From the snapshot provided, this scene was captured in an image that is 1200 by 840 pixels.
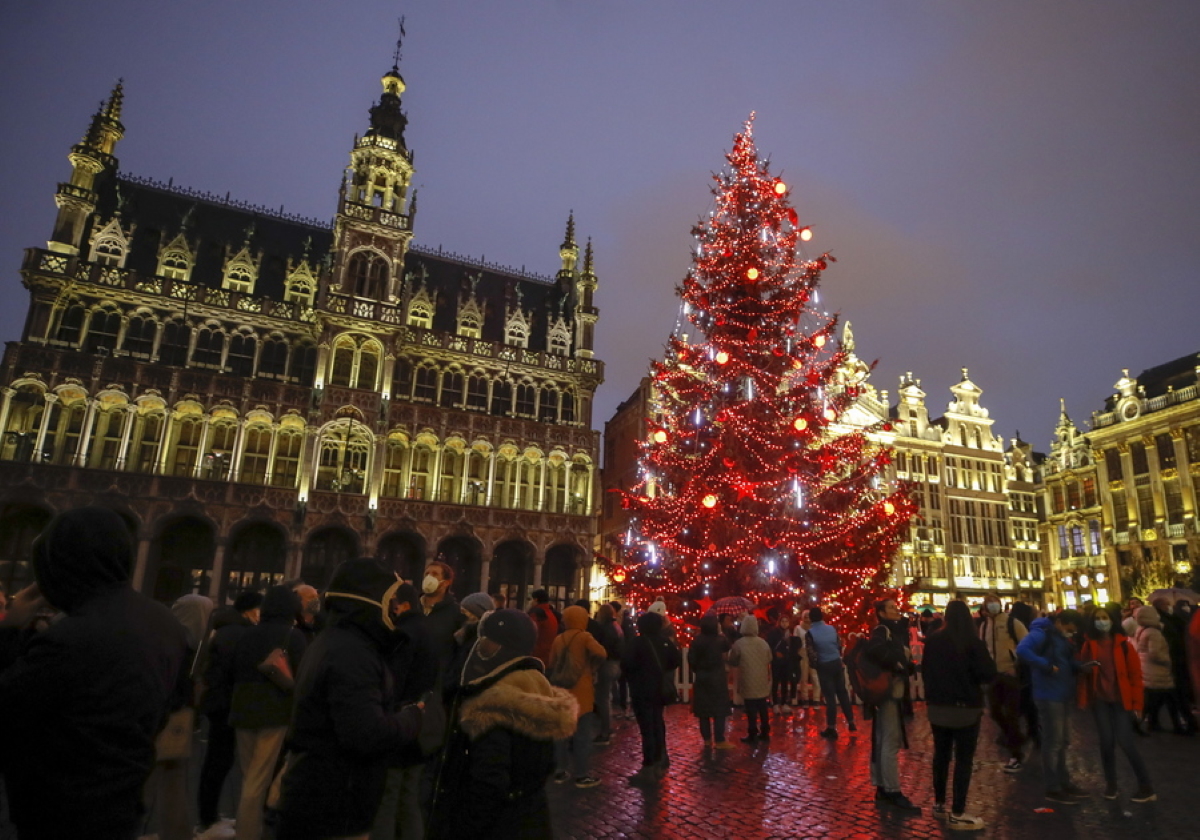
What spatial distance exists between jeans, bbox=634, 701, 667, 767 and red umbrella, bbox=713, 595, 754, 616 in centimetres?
555

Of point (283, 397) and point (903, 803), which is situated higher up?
point (283, 397)

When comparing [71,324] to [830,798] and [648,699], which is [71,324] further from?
[830,798]

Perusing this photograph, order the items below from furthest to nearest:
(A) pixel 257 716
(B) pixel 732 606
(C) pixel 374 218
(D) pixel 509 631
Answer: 1. (C) pixel 374 218
2. (B) pixel 732 606
3. (A) pixel 257 716
4. (D) pixel 509 631

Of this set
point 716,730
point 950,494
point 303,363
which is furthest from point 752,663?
point 950,494

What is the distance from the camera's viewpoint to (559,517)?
107 ft

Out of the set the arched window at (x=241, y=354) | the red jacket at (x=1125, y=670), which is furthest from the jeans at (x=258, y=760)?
the arched window at (x=241, y=354)

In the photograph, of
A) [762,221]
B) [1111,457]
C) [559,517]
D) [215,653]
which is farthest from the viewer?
[1111,457]

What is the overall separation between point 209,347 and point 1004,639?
101 ft

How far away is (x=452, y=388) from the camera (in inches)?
1340

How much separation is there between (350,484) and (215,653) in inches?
980

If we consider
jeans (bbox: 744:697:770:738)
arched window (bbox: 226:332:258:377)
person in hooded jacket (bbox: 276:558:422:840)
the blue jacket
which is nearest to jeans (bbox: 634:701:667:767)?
jeans (bbox: 744:697:770:738)

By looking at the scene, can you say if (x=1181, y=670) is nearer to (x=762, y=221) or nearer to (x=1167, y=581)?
(x=762, y=221)

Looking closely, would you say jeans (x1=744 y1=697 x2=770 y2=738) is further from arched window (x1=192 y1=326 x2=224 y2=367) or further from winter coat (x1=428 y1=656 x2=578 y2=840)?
arched window (x1=192 y1=326 x2=224 y2=367)

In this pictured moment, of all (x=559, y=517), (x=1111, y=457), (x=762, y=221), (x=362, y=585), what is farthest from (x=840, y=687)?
(x=1111, y=457)
